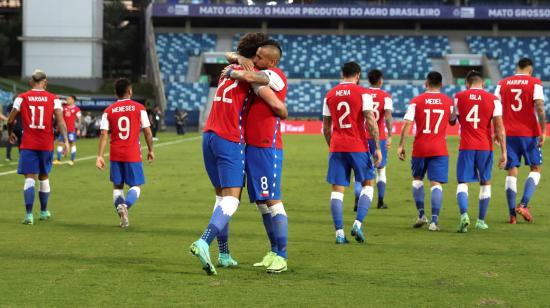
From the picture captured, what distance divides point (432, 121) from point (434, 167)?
0.61 metres

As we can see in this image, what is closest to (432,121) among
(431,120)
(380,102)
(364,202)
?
(431,120)

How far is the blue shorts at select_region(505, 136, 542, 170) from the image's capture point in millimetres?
14281

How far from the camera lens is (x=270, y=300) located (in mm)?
7582

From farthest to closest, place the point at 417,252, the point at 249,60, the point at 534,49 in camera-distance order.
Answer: the point at 534,49 → the point at 417,252 → the point at 249,60

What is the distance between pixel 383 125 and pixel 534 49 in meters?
61.4

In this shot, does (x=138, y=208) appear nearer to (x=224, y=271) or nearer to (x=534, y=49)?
(x=224, y=271)

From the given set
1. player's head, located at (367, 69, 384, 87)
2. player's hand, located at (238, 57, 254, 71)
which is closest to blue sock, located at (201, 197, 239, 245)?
player's hand, located at (238, 57, 254, 71)

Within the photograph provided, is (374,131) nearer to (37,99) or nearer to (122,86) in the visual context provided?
(122,86)

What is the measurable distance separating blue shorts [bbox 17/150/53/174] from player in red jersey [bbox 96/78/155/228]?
3.22 feet

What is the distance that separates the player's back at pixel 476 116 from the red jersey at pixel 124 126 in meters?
4.19

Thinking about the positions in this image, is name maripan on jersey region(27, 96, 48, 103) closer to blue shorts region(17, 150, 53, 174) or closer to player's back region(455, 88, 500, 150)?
blue shorts region(17, 150, 53, 174)

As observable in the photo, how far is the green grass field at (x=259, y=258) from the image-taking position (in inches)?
305

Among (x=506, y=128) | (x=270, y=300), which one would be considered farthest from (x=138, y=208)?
(x=270, y=300)

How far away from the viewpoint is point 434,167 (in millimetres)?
13352
